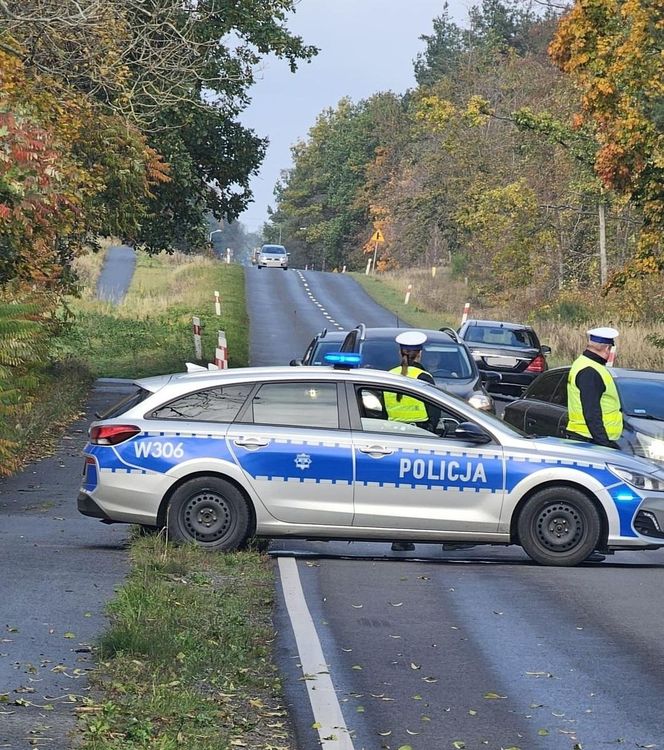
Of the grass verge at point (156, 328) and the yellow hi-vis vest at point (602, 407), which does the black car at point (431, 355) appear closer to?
the yellow hi-vis vest at point (602, 407)

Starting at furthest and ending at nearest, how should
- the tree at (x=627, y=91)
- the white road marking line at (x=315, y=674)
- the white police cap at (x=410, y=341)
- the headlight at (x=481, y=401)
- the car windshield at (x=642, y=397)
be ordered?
the tree at (x=627, y=91) → the headlight at (x=481, y=401) → the car windshield at (x=642, y=397) → the white police cap at (x=410, y=341) → the white road marking line at (x=315, y=674)

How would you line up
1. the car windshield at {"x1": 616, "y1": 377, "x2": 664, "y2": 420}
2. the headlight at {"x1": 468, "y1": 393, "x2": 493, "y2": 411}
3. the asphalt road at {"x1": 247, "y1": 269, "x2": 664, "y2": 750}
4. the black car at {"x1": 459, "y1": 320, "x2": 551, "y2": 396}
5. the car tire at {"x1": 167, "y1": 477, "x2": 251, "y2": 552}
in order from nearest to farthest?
the asphalt road at {"x1": 247, "y1": 269, "x2": 664, "y2": 750} → the car tire at {"x1": 167, "y1": 477, "x2": 251, "y2": 552} → the car windshield at {"x1": 616, "y1": 377, "x2": 664, "y2": 420} → the headlight at {"x1": 468, "y1": 393, "x2": 493, "y2": 411} → the black car at {"x1": 459, "y1": 320, "x2": 551, "y2": 396}

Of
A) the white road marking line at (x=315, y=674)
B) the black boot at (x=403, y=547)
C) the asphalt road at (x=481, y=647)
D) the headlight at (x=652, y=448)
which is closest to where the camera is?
the white road marking line at (x=315, y=674)

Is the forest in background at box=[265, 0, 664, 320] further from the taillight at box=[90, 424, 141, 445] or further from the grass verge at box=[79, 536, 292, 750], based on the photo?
the grass verge at box=[79, 536, 292, 750]

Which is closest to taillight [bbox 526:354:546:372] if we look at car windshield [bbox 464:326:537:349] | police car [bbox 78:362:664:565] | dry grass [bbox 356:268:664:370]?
car windshield [bbox 464:326:537:349]

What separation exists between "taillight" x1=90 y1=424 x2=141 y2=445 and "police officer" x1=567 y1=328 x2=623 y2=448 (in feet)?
12.9

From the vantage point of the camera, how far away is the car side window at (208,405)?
38.4 ft

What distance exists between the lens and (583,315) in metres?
43.8

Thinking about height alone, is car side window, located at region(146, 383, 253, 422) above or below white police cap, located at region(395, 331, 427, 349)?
below

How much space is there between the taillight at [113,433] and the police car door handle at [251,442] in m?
0.80

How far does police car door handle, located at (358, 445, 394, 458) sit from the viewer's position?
11.5 m

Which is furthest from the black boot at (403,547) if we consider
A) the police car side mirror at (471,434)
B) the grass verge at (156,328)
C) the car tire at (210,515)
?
the grass verge at (156,328)

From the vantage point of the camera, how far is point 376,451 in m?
11.5

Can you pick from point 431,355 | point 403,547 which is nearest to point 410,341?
point 403,547
